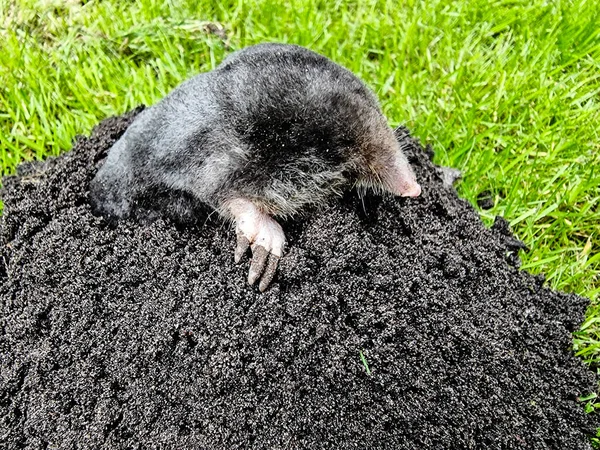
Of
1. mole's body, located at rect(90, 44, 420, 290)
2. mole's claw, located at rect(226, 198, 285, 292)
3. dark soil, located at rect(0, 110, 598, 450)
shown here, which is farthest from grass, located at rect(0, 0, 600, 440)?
mole's claw, located at rect(226, 198, 285, 292)

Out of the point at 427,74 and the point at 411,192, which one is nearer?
the point at 411,192

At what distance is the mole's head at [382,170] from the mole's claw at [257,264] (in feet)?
1.39

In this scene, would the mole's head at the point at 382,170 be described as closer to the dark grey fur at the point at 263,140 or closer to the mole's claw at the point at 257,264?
the dark grey fur at the point at 263,140

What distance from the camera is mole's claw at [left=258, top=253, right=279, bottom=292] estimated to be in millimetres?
1780

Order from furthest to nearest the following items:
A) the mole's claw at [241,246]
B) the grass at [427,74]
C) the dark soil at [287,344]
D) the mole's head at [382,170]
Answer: the grass at [427,74] < the mole's head at [382,170] < the mole's claw at [241,246] < the dark soil at [287,344]

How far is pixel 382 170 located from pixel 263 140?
417 mm

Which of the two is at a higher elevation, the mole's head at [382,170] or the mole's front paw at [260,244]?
the mole's head at [382,170]

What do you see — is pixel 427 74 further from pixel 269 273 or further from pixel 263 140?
pixel 269 273

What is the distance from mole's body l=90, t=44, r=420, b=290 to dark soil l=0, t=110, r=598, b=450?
0.09m

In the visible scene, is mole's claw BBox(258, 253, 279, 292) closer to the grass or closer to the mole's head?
the mole's head

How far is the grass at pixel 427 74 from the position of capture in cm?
281

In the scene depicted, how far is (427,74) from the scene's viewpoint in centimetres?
335

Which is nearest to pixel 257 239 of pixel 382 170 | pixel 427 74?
pixel 382 170

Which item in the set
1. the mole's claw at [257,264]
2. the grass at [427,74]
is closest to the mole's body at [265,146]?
the mole's claw at [257,264]
